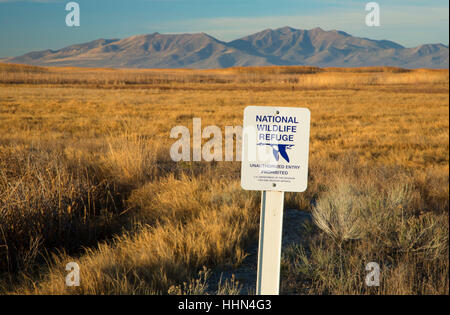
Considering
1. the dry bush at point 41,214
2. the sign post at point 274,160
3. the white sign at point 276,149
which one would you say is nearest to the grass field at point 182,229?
the dry bush at point 41,214

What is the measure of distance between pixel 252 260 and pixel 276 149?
86.7 inches

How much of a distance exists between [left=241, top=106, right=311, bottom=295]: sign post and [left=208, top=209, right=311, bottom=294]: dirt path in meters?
1.34

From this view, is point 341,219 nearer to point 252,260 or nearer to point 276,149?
point 252,260

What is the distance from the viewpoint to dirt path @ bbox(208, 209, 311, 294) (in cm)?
355

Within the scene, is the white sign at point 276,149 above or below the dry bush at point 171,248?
above

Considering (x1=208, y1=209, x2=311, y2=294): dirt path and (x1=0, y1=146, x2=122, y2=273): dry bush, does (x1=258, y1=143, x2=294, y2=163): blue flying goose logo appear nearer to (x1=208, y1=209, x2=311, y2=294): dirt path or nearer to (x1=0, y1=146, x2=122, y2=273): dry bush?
(x1=208, y1=209, x2=311, y2=294): dirt path

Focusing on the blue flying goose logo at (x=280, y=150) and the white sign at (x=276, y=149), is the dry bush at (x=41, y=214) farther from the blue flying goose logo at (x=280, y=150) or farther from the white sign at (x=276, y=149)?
the blue flying goose logo at (x=280, y=150)

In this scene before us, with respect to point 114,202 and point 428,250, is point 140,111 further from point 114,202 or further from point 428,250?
point 428,250

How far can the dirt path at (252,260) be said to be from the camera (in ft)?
11.7

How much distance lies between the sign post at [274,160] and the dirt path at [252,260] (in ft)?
4.41

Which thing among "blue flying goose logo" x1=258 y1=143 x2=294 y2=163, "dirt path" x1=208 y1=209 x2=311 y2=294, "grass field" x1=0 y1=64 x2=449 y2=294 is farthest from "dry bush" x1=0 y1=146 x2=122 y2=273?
"blue flying goose logo" x1=258 y1=143 x2=294 y2=163

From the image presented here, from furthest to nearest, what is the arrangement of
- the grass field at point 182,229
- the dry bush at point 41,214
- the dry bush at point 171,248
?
the dry bush at point 41,214 < the grass field at point 182,229 < the dry bush at point 171,248

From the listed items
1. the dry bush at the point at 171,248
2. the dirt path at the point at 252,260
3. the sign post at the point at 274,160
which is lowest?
the dirt path at the point at 252,260

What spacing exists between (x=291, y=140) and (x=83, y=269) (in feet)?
7.31
